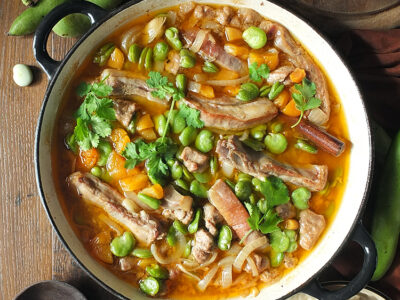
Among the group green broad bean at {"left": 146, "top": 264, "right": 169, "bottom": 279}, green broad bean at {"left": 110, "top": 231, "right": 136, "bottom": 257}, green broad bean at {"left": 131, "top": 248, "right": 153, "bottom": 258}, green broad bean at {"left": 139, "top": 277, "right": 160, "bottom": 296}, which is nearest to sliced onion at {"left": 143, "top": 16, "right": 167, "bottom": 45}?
green broad bean at {"left": 110, "top": 231, "right": 136, "bottom": 257}

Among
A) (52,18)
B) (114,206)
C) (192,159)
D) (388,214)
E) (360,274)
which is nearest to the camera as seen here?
(52,18)

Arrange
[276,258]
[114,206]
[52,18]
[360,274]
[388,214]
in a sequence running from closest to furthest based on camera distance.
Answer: [52,18], [360,274], [114,206], [276,258], [388,214]

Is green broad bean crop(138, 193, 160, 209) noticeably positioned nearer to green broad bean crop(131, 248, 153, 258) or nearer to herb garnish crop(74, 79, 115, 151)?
green broad bean crop(131, 248, 153, 258)

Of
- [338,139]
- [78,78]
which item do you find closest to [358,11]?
[338,139]

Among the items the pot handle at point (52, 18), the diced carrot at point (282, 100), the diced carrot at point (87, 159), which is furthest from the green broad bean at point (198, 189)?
the pot handle at point (52, 18)

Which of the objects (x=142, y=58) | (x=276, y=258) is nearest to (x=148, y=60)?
(x=142, y=58)

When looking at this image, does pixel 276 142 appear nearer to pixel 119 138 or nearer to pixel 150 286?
pixel 119 138
